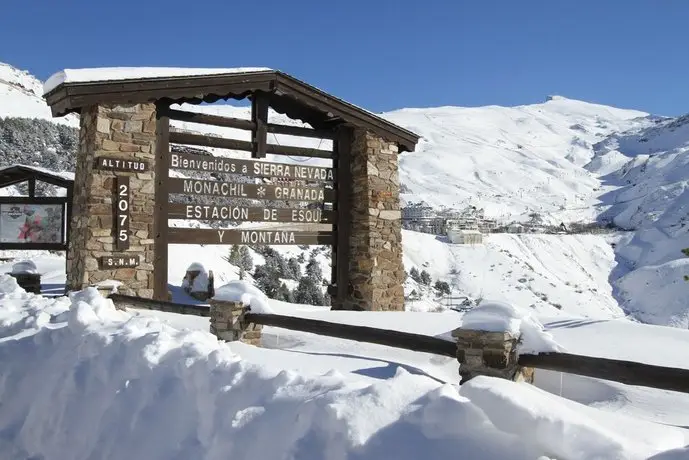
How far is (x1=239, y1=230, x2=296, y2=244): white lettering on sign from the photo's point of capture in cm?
1047

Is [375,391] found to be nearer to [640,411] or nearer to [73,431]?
[73,431]

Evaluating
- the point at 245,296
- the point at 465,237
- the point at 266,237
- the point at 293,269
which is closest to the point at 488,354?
the point at 245,296

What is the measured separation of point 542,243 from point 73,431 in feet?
171

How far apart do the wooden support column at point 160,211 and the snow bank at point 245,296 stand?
2.76 m

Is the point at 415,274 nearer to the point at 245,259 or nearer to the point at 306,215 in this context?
the point at 245,259

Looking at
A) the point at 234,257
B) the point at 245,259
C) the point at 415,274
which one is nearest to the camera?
the point at 234,257

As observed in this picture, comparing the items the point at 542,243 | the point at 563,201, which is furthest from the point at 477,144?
the point at 542,243

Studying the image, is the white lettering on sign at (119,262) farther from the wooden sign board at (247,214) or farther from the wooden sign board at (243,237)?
the wooden sign board at (247,214)

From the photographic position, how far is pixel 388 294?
11.9 metres

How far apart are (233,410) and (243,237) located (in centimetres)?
714

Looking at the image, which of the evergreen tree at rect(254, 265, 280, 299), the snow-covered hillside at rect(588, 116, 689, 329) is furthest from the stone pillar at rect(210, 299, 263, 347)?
the snow-covered hillside at rect(588, 116, 689, 329)

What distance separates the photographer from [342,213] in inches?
463

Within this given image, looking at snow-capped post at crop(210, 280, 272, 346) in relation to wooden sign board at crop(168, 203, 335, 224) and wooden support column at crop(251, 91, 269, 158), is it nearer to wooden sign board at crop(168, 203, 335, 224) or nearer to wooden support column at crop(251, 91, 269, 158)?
wooden sign board at crop(168, 203, 335, 224)

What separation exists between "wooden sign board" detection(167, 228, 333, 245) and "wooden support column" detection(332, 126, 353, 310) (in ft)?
0.88
